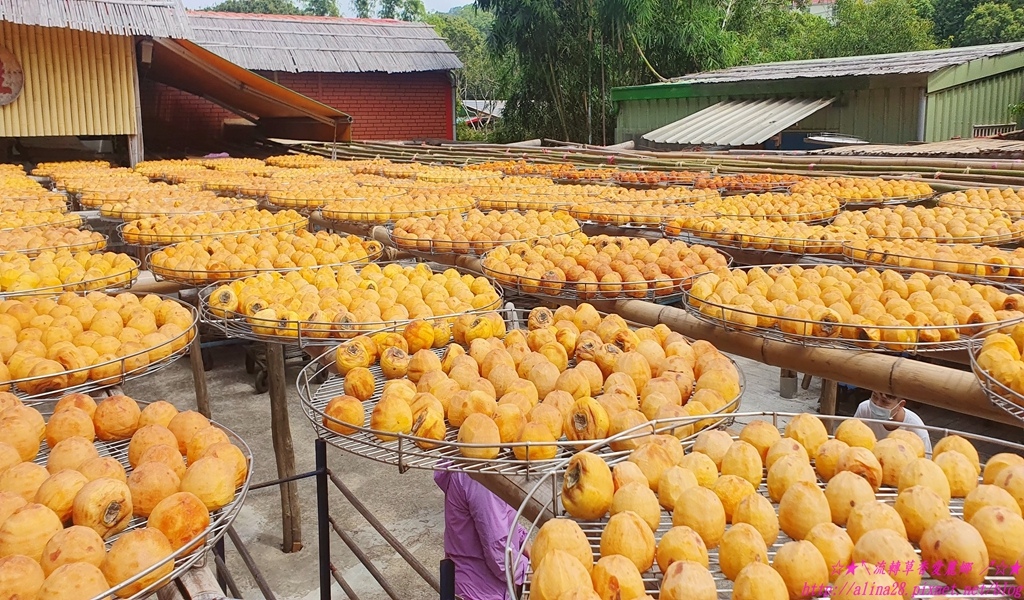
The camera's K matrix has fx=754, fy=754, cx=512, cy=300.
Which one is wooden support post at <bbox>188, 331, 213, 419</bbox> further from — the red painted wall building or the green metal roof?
the red painted wall building

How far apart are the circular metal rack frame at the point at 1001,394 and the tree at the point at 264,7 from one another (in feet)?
165

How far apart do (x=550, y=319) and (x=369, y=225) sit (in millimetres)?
3064

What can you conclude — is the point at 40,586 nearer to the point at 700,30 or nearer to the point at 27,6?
the point at 27,6

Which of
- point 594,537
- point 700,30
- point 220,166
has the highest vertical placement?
point 700,30

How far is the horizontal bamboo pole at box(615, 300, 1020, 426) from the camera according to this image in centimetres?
235

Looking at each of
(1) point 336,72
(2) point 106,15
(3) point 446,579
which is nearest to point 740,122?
(1) point 336,72

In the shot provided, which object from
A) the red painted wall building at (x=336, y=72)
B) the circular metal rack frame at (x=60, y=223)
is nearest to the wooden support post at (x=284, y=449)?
the circular metal rack frame at (x=60, y=223)

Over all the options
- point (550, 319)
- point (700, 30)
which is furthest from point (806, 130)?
point (550, 319)

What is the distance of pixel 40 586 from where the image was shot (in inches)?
54.1

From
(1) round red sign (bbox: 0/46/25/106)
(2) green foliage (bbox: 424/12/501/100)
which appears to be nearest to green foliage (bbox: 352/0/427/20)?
(2) green foliage (bbox: 424/12/501/100)

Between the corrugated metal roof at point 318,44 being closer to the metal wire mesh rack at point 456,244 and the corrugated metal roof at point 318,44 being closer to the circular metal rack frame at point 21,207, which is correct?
the circular metal rack frame at point 21,207

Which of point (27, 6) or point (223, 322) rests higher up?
point (27, 6)

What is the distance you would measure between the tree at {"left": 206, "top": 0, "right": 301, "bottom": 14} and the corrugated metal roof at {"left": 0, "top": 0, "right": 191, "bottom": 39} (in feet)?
132

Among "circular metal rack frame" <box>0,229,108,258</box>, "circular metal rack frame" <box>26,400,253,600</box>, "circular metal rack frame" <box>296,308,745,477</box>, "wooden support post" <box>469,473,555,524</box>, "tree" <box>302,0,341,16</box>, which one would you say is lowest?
"wooden support post" <box>469,473,555,524</box>
